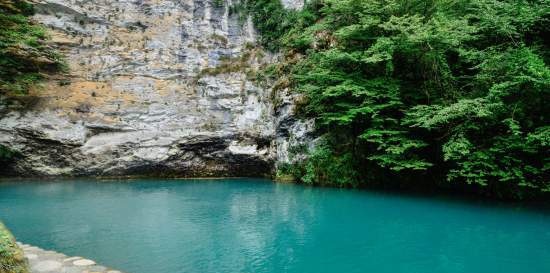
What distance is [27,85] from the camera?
622 inches

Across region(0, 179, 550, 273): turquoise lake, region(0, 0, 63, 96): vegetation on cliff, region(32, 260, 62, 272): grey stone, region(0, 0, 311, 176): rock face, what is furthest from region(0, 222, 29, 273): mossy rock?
region(0, 0, 63, 96): vegetation on cliff

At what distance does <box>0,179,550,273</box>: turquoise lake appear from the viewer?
5543 mm

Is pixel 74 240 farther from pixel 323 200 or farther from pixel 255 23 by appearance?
pixel 255 23

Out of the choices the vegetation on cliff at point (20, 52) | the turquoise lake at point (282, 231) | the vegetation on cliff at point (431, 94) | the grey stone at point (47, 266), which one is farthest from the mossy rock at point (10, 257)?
the vegetation on cliff at point (20, 52)

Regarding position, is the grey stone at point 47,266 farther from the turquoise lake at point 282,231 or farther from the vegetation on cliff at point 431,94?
the vegetation on cliff at point 431,94

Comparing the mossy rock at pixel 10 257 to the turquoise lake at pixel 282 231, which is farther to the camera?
the turquoise lake at pixel 282 231

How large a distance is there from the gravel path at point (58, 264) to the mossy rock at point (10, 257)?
49 centimetres

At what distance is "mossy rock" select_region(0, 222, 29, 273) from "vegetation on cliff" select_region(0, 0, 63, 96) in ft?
45.6

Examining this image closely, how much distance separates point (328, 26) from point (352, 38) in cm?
168

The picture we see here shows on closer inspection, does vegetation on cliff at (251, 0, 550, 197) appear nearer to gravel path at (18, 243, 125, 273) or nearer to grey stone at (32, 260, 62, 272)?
gravel path at (18, 243, 125, 273)

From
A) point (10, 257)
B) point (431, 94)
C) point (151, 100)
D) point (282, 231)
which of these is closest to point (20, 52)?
point (151, 100)

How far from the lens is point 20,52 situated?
15555mm

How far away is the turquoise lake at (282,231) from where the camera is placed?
18.2ft

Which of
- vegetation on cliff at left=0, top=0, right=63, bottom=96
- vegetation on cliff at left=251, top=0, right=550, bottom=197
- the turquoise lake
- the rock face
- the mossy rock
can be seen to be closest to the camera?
the mossy rock
